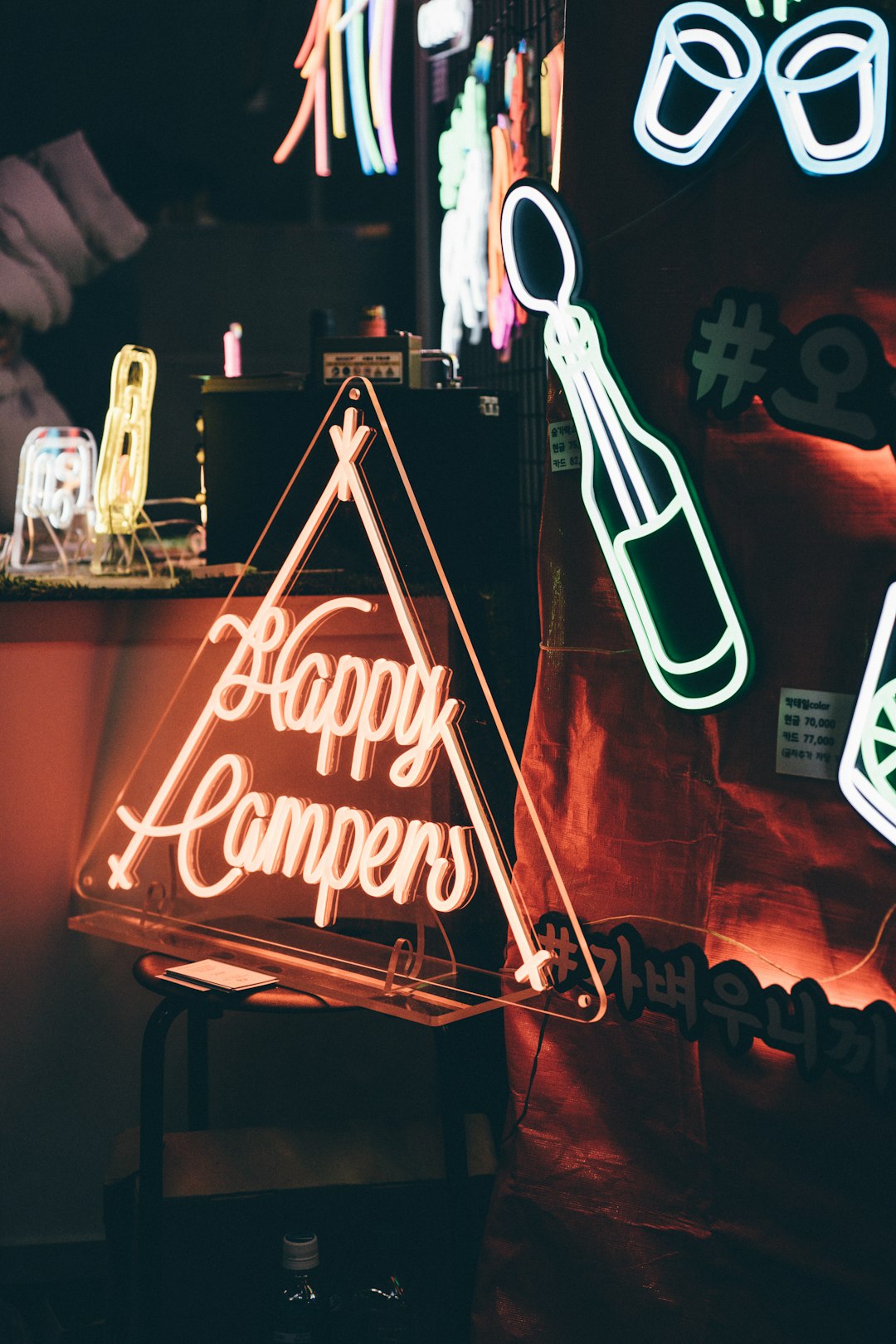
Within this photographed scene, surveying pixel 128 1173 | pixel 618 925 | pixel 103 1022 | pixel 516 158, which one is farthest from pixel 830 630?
A: pixel 516 158

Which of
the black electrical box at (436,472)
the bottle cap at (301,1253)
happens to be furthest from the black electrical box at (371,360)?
the bottle cap at (301,1253)

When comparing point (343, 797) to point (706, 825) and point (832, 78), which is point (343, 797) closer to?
point (706, 825)

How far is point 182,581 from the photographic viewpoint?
8.71 feet

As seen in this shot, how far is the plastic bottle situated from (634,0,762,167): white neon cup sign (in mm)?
1795

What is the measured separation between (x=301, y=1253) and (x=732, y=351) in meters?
1.55

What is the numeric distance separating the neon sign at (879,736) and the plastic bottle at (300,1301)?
1118 millimetres

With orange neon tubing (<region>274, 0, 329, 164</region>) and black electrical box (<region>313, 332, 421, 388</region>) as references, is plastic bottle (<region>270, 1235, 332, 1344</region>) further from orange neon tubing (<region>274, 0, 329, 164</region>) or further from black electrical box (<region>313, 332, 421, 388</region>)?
orange neon tubing (<region>274, 0, 329, 164</region>)

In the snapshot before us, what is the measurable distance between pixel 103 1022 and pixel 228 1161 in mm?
571

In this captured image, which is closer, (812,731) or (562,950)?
(812,731)

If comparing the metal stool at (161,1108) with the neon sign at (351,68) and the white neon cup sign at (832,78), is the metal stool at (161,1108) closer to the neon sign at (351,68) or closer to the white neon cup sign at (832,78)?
the white neon cup sign at (832,78)

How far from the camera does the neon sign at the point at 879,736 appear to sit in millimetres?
1604

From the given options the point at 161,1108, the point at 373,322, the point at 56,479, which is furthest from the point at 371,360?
the point at 161,1108

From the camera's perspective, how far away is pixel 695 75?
179 centimetres

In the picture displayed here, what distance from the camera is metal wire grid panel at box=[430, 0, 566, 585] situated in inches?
128
